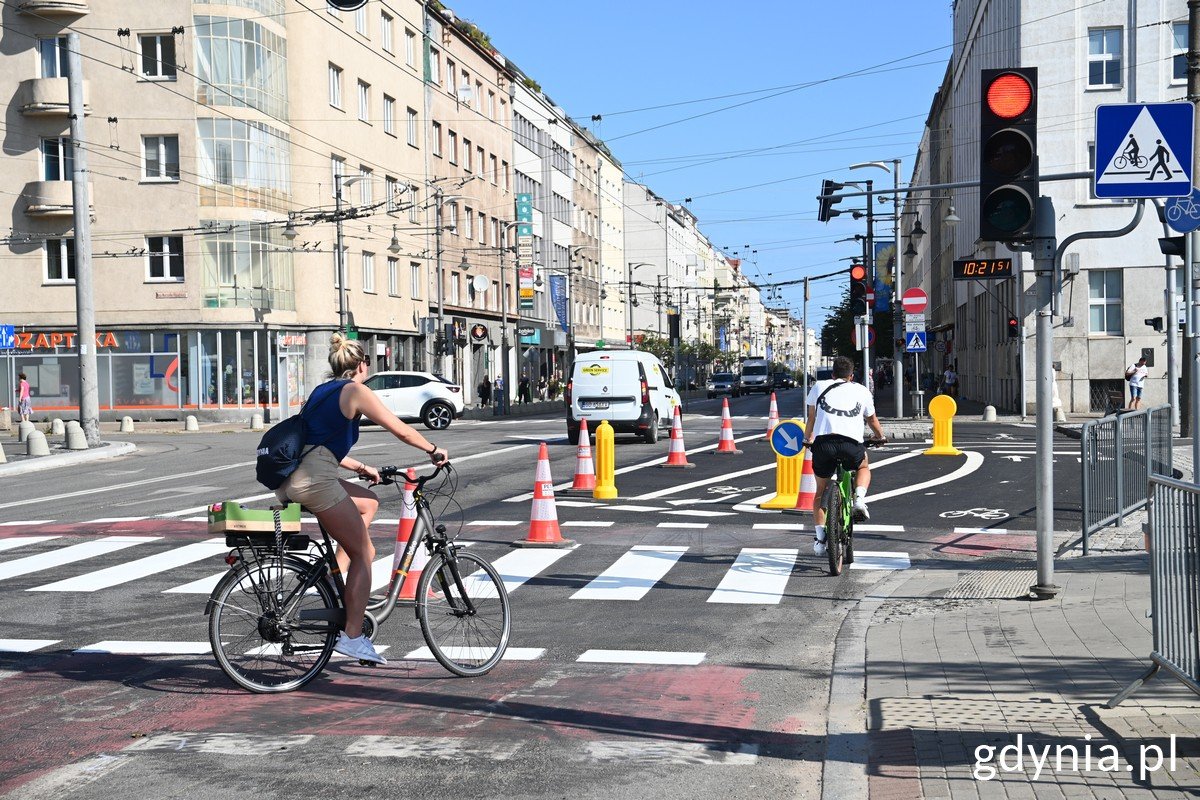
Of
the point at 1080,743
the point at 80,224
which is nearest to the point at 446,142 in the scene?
the point at 80,224

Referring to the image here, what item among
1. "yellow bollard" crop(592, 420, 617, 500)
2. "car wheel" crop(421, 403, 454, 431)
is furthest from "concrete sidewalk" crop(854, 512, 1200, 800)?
"car wheel" crop(421, 403, 454, 431)

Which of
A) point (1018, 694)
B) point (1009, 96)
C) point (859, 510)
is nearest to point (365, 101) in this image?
point (859, 510)

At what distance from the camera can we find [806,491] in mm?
14891

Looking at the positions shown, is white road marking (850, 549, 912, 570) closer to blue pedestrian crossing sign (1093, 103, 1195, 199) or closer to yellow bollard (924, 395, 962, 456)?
blue pedestrian crossing sign (1093, 103, 1195, 199)

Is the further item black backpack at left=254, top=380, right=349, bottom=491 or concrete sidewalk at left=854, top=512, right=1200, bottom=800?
black backpack at left=254, top=380, right=349, bottom=491

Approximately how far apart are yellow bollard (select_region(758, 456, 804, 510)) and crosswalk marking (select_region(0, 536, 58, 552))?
784 cm

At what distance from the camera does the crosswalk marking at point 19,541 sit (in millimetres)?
12962

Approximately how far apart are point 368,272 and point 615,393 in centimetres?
2681

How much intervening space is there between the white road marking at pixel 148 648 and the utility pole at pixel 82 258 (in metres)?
24.1

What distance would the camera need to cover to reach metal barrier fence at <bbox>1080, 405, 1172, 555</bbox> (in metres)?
11.5

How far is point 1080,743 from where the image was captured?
523cm

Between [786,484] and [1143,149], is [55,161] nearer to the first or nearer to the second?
[786,484]

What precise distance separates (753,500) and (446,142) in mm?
48550

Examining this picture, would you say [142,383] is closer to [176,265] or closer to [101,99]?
[176,265]
